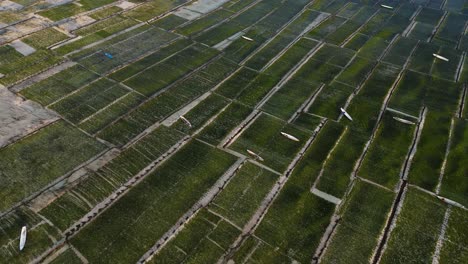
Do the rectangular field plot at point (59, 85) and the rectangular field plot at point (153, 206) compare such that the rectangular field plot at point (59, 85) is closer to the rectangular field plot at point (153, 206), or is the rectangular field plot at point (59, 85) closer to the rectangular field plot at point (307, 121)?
the rectangular field plot at point (153, 206)

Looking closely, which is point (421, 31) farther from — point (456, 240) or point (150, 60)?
point (150, 60)

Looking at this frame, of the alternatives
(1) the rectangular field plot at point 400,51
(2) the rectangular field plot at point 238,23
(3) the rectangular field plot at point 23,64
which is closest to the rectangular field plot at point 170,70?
(2) the rectangular field plot at point 238,23

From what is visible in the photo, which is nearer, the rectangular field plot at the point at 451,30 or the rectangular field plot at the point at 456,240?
the rectangular field plot at the point at 456,240

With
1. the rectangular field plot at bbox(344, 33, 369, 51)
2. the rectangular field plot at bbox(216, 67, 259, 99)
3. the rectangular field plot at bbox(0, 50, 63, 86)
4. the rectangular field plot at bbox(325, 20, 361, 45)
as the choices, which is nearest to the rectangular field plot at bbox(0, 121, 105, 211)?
the rectangular field plot at bbox(0, 50, 63, 86)

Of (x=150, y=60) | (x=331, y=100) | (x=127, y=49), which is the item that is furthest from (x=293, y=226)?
(x=127, y=49)

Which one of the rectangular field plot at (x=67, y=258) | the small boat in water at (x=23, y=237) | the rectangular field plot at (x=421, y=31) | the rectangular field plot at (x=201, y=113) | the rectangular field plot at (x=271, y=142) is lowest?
the rectangular field plot at (x=421, y=31)
